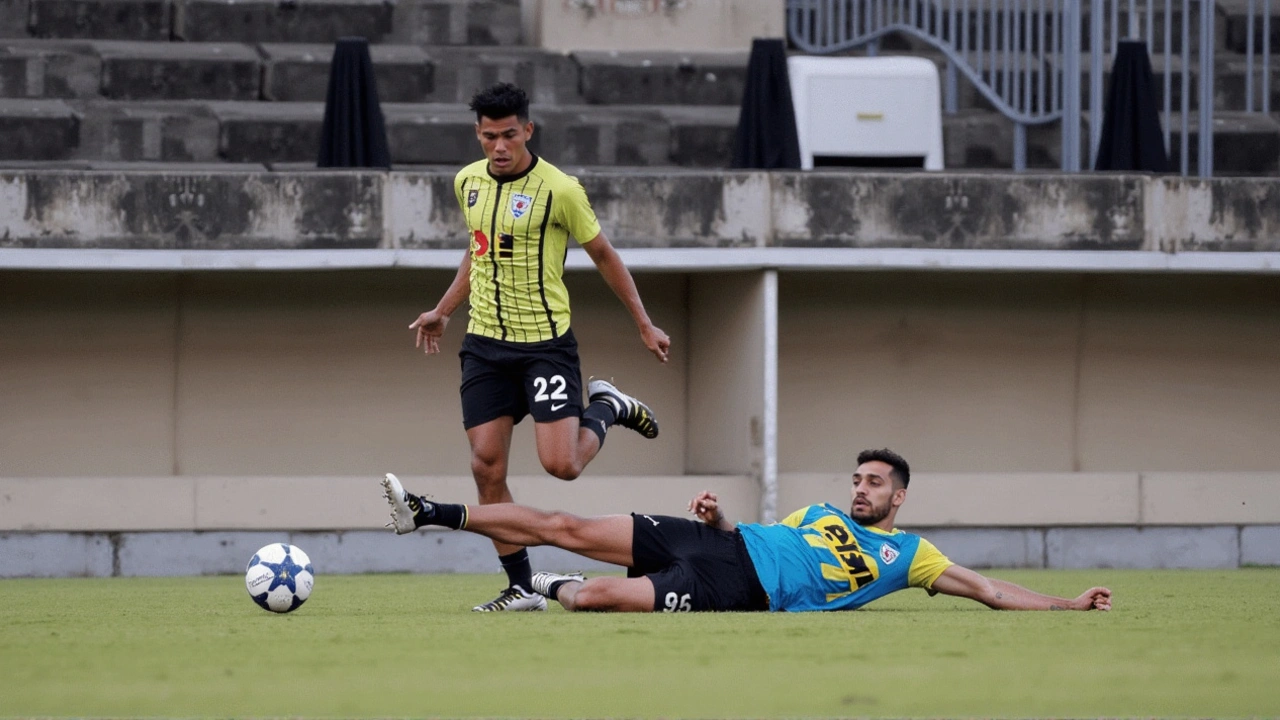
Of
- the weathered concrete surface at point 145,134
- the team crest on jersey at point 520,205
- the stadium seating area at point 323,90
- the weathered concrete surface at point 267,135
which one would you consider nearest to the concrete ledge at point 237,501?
the stadium seating area at point 323,90

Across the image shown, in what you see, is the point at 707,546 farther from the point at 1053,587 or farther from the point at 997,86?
the point at 997,86

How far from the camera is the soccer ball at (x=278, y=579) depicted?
8.35m

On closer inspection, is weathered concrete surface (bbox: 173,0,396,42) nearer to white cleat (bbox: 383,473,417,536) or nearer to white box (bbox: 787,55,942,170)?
white box (bbox: 787,55,942,170)

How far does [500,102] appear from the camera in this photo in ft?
27.5

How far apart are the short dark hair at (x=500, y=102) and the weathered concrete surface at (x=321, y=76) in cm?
1113

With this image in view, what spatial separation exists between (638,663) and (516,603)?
2.70m

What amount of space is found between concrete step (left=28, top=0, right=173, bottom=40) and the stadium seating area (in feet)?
0.05

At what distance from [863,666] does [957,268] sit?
10372 millimetres

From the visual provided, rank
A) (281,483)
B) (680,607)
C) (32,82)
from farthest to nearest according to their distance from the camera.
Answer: (32,82) < (281,483) < (680,607)

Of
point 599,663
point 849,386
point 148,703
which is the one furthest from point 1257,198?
point 148,703

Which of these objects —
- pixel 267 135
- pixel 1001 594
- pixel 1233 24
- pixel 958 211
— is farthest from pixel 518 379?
pixel 1233 24

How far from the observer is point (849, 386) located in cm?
1728

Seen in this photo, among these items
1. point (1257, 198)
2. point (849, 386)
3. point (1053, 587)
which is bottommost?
point (1053, 587)

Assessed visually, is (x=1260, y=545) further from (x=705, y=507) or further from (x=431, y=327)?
(x=431, y=327)
